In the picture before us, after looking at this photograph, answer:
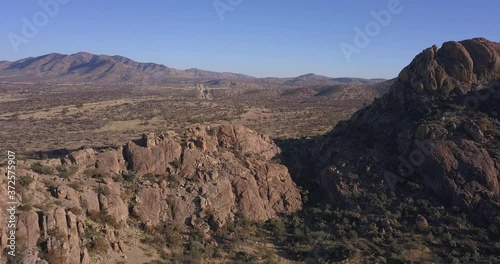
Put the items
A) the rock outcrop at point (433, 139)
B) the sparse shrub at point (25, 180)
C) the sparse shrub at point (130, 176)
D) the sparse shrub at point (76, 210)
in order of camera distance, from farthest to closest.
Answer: the rock outcrop at point (433, 139)
the sparse shrub at point (130, 176)
the sparse shrub at point (25, 180)
the sparse shrub at point (76, 210)

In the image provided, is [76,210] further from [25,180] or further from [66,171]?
[66,171]

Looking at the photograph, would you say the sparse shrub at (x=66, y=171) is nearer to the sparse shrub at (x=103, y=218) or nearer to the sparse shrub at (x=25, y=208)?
the sparse shrub at (x=103, y=218)

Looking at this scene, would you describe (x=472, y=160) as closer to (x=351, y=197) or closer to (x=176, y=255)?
(x=351, y=197)

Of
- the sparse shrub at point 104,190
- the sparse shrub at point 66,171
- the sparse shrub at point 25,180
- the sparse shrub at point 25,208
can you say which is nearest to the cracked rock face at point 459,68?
the sparse shrub at point 104,190

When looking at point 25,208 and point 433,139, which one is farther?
point 433,139

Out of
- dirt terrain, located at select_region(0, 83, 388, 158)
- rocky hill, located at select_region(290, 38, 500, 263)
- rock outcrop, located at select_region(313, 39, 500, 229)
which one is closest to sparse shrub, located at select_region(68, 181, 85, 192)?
rocky hill, located at select_region(290, 38, 500, 263)

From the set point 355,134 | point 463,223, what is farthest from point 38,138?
point 463,223

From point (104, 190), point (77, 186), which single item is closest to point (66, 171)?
point (77, 186)

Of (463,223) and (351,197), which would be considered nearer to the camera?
(463,223)
